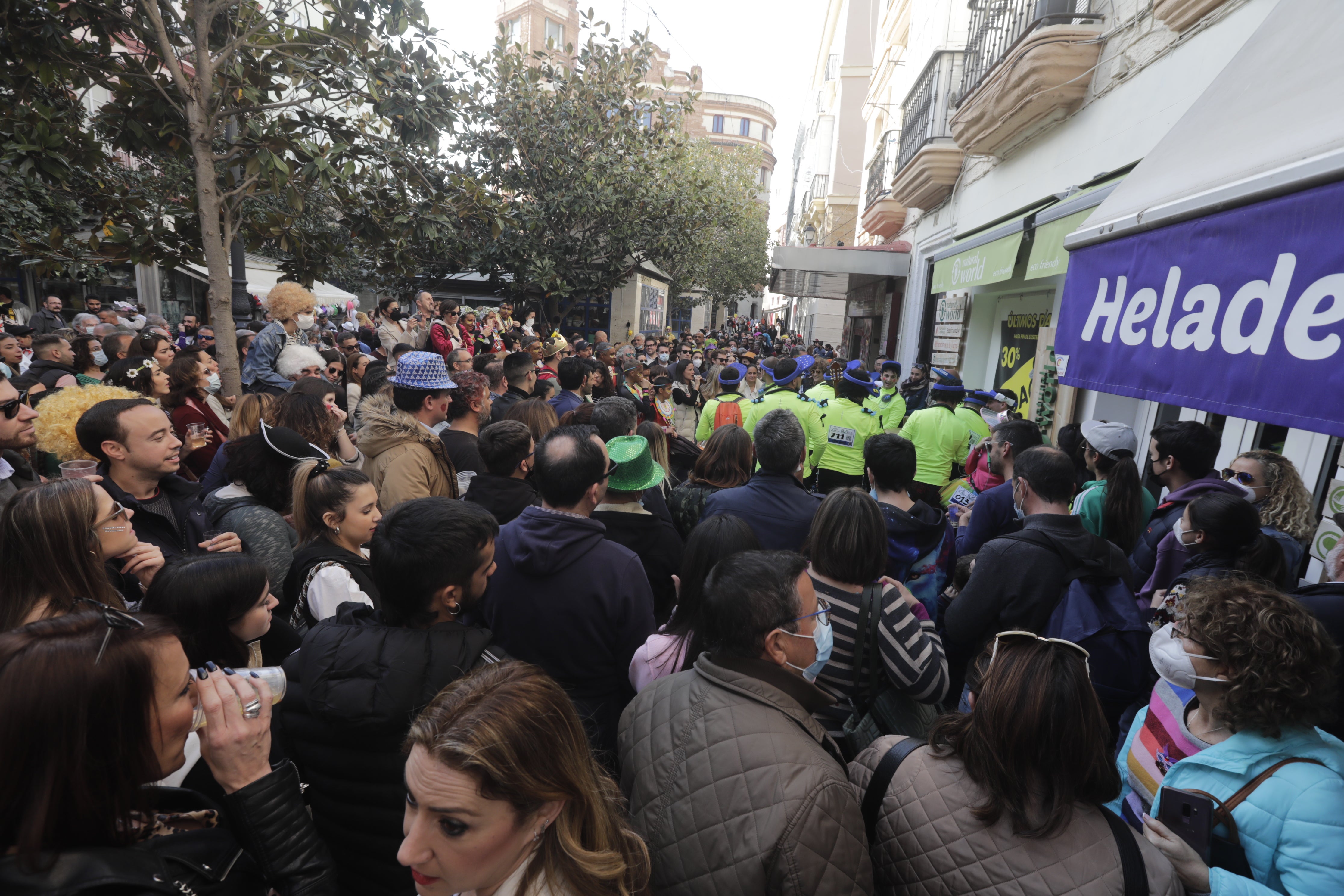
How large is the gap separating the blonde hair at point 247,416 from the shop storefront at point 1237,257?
153 inches

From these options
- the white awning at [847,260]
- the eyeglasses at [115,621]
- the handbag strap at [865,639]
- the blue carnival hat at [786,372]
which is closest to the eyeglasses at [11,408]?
the eyeglasses at [115,621]

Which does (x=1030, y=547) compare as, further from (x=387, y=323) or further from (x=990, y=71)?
(x=387, y=323)

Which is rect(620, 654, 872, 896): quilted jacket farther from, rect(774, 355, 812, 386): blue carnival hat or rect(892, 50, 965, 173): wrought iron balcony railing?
rect(892, 50, 965, 173): wrought iron balcony railing

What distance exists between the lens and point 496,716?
1227mm

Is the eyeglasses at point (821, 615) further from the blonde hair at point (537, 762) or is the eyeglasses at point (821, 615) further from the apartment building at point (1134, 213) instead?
the apartment building at point (1134, 213)

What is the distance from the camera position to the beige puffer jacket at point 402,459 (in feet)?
11.3

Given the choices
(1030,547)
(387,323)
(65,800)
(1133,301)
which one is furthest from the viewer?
(387,323)

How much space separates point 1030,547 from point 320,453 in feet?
9.90


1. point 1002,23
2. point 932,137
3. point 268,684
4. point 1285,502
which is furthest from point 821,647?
point 932,137

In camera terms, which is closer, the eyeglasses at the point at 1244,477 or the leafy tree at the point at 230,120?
the eyeglasses at the point at 1244,477

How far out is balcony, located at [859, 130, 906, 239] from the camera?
48.2 ft

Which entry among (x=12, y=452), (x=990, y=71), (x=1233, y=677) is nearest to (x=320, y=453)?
(x=12, y=452)

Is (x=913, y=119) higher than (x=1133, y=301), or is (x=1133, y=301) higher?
(x=913, y=119)

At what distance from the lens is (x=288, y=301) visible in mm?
5668
